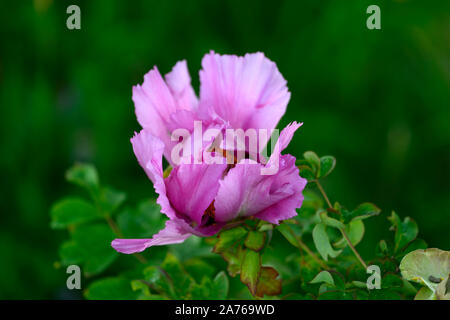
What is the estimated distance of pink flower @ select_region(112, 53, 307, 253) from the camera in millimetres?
464

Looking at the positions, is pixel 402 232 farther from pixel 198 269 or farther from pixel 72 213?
pixel 72 213

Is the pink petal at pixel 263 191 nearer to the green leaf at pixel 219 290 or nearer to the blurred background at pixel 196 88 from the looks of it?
the green leaf at pixel 219 290

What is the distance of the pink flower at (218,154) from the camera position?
1.52 ft

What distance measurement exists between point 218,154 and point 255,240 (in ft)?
0.26

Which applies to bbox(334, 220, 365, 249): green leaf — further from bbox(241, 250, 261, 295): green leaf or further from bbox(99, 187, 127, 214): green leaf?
bbox(99, 187, 127, 214): green leaf

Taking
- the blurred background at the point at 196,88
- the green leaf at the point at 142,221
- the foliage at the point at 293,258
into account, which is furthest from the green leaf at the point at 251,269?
the blurred background at the point at 196,88

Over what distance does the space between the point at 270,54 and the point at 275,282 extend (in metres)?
0.95

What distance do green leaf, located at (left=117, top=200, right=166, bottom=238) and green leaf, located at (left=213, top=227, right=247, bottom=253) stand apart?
0.22m

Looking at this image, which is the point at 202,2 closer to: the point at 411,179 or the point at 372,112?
the point at 372,112

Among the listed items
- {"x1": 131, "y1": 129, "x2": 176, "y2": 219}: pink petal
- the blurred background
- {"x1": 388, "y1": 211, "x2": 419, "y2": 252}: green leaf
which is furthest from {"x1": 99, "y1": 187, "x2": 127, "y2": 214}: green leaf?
the blurred background

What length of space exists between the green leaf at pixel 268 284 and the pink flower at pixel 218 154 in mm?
52

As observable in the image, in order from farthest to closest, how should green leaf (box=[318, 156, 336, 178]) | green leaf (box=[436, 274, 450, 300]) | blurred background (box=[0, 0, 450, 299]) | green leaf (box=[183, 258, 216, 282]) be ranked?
1. blurred background (box=[0, 0, 450, 299])
2. green leaf (box=[183, 258, 216, 282])
3. green leaf (box=[318, 156, 336, 178])
4. green leaf (box=[436, 274, 450, 300])

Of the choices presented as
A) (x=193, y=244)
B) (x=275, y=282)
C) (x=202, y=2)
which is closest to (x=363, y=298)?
(x=275, y=282)

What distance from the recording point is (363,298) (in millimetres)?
497
